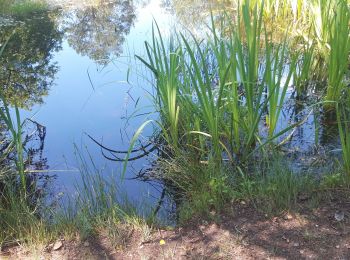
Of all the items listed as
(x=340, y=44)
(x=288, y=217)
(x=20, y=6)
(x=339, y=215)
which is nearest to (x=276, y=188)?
(x=288, y=217)

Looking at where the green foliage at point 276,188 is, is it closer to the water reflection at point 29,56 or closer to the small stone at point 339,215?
the small stone at point 339,215

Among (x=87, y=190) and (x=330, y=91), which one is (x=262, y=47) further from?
(x=87, y=190)

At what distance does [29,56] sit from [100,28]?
172 centimetres

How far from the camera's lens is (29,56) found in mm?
5578

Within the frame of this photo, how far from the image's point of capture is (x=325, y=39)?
3607 mm

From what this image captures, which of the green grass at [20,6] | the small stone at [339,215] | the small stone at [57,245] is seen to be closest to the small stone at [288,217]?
the small stone at [339,215]

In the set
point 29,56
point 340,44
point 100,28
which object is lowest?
point 340,44

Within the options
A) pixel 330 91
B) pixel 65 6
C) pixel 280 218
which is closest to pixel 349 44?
pixel 330 91

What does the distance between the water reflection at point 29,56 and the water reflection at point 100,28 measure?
0.31 meters

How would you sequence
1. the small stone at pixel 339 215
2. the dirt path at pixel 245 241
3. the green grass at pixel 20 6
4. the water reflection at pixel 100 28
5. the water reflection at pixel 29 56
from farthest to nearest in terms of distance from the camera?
the green grass at pixel 20 6
the water reflection at pixel 100 28
the water reflection at pixel 29 56
the small stone at pixel 339 215
the dirt path at pixel 245 241

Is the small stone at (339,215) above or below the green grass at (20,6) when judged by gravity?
below

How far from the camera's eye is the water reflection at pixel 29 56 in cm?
440

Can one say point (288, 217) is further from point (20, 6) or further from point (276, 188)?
point (20, 6)

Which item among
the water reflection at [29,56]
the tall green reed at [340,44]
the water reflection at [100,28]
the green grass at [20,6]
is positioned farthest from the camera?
the green grass at [20,6]
